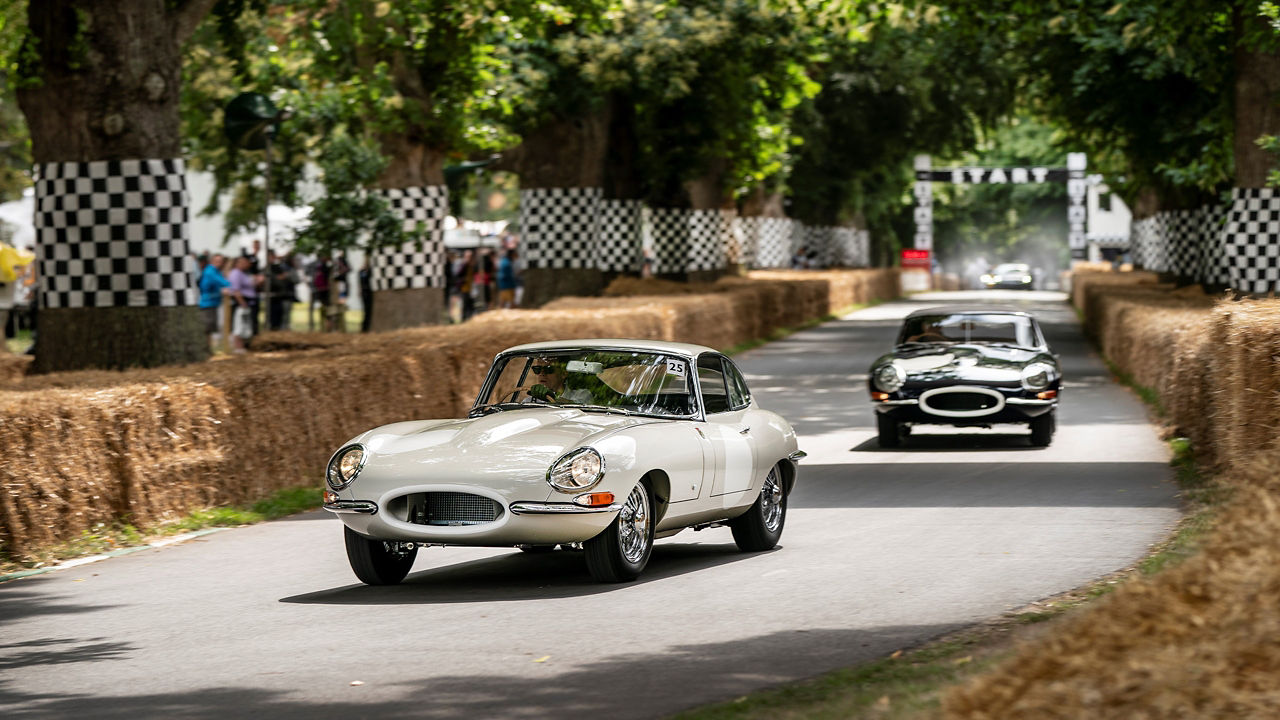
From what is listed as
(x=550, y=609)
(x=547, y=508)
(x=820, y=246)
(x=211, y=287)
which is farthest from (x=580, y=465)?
(x=820, y=246)

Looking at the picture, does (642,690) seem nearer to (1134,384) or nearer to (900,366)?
(900,366)

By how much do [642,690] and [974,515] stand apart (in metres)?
5.85

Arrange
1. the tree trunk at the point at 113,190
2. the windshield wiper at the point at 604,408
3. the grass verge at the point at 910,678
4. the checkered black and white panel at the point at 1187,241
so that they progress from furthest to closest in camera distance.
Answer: the checkered black and white panel at the point at 1187,241 → the tree trunk at the point at 113,190 → the windshield wiper at the point at 604,408 → the grass verge at the point at 910,678

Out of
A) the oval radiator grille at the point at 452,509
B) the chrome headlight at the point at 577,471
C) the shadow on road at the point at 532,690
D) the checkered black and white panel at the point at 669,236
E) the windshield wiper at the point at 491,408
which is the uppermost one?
the checkered black and white panel at the point at 669,236

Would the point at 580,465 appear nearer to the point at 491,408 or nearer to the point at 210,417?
the point at 491,408

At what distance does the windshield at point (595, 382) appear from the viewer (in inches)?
Result: 403

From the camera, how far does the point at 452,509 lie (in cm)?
907

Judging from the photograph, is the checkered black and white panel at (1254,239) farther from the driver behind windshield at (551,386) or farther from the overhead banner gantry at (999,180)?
Result: the overhead banner gantry at (999,180)

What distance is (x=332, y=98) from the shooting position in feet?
84.3

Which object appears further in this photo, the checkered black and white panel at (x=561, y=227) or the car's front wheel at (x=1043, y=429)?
the checkered black and white panel at (x=561, y=227)

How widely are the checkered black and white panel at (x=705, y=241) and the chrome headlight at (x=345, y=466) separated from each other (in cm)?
3477

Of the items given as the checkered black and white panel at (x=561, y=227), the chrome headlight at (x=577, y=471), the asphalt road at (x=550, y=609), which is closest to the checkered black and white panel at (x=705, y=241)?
the checkered black and white panel at (x=561, y=227)

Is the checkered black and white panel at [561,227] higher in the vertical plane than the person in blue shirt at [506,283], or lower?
higher

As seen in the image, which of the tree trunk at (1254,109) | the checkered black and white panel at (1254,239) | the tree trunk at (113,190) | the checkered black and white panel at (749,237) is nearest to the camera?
the tree trunk at (113,190)
